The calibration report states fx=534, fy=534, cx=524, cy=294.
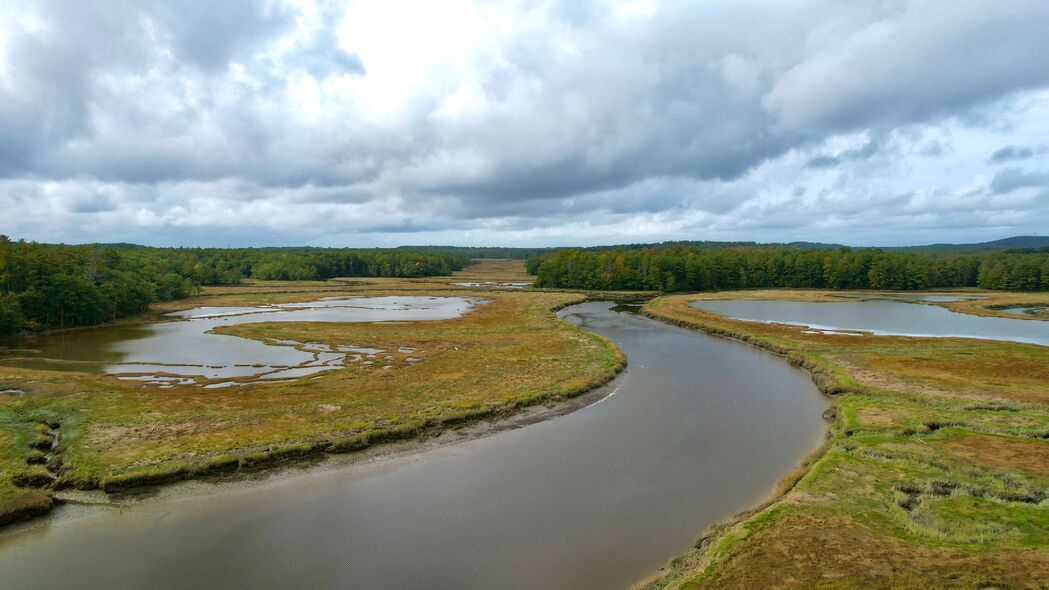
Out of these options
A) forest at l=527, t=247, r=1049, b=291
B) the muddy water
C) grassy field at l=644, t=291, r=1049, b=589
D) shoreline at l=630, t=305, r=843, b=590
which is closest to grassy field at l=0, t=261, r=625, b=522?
the muddy water

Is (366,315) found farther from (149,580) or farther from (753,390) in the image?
(149,580)

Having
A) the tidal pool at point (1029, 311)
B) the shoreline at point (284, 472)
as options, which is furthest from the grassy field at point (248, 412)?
the tidal pool at point (1029, 311)

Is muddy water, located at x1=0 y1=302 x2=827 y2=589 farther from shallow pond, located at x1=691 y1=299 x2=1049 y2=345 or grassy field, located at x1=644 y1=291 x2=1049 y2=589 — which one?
shallow pond, located at x1=691 y1=299 x2=1049 y2=345

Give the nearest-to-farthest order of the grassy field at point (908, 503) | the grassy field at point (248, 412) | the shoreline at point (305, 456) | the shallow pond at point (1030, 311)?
the grassy field at point (908, 503) < the shoreline at point (305, 456) < the grassy field at point (248, 412) < the shallow pond at point (1030, 311)

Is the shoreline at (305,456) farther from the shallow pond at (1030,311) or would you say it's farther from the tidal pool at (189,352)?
the shallow pond at (1030,311)

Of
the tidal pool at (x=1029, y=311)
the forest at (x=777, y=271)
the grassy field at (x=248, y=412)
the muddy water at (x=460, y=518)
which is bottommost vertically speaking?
the tidal pool at (x=1029, y=311)

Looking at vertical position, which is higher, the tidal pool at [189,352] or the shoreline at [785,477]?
the tidal pool at [189,352]

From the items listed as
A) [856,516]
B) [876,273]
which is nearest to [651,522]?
[856,516]
